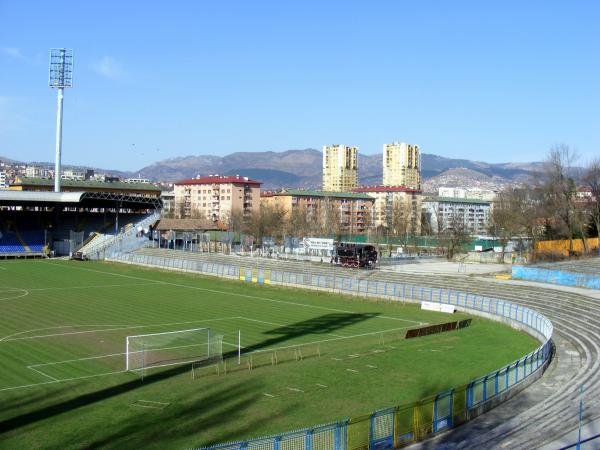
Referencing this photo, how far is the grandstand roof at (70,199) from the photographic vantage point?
78188 mm

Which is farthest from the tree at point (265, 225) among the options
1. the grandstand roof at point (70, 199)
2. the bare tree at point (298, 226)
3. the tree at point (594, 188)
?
the tree at point (594, 188)

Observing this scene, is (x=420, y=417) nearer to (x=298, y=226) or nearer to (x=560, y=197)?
(x=560, y=197)

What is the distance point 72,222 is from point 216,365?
226 ft

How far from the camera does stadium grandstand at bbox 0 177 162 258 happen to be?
81.5 m

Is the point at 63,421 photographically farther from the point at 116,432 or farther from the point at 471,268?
the point at 471,268

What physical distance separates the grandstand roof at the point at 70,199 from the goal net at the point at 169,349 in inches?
2087

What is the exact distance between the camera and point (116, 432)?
743 inches

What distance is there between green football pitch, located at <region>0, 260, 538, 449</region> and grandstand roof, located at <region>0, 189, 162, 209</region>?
2940 centimetres

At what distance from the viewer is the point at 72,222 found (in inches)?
3565

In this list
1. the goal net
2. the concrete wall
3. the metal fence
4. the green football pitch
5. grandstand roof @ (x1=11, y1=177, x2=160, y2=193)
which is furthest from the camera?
grandstand roof @ (x1=11, y1=177, x2=160, y2=193)

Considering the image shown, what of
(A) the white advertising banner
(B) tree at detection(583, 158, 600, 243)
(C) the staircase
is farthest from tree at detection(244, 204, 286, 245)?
(B) tree at detection(583, 158, 600, 243)

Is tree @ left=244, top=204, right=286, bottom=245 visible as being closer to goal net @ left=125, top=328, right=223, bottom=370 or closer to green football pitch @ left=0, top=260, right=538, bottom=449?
green football pitch @ left=0, top=260, right=538, bottom=449

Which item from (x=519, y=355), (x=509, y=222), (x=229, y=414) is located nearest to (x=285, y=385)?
(x=229, y=414)

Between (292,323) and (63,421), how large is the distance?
2118cm
